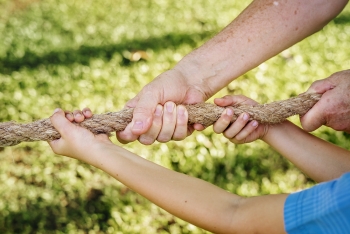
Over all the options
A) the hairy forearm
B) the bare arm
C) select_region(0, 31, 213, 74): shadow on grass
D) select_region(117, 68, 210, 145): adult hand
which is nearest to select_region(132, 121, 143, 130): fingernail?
select_region(117, 68, 210, 145): adult hand

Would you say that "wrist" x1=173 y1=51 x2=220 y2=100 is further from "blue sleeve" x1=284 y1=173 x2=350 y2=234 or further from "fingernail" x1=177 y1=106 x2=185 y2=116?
"blue sleeve" x1=284 y1=173 x2=350 y2=234

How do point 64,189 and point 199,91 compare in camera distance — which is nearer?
point 199,91

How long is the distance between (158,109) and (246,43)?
0.57 m

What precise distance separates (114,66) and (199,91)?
5.56ft

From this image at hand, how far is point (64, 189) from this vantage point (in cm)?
288

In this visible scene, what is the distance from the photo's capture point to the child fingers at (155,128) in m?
1.83

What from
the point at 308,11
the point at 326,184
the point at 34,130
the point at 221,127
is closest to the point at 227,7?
the point at 308,11

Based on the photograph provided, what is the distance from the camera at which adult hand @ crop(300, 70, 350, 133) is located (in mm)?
1853

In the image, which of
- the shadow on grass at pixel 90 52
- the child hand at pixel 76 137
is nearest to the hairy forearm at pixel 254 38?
the child hand at pixel 76 137

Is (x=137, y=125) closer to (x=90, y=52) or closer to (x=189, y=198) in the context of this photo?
(x=189, y=198)

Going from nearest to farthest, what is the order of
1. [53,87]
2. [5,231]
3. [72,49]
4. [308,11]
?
[308,11], [5,231], [53,87], [72,49]

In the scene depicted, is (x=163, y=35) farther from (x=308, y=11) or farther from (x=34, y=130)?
(x=34, y=130)

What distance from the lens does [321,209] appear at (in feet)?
3.62

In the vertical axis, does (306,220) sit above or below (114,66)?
above
